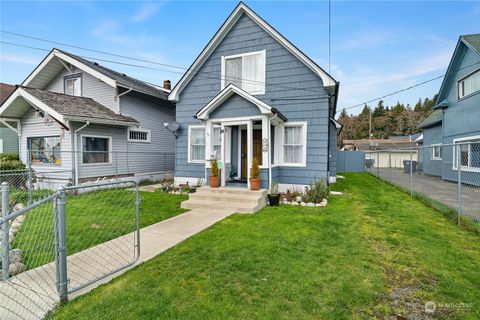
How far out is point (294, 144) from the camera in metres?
9.41

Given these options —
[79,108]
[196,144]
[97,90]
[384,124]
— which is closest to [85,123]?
[79,108]

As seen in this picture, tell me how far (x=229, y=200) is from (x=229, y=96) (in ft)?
12.0

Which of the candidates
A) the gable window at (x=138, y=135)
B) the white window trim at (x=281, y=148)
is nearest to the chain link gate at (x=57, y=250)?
the white window trim at (x=281, y=148)

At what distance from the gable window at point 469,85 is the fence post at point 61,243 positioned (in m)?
16.0

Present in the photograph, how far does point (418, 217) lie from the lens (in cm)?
664

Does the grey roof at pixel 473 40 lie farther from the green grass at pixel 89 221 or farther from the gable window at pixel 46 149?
the gable window at pixel 46 149

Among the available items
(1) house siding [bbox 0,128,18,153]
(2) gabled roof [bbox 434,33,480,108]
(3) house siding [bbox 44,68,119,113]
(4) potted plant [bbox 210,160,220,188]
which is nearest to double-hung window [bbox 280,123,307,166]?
(4) potted plant [bbox 210,160,220,188]

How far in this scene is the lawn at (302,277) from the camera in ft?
8.86

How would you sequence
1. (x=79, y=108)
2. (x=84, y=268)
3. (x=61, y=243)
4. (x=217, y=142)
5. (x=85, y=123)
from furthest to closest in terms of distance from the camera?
(x=79, y=108)
(x=85, y=123)
(x=217, y=142)
(x=84, y=268)
(x=61, y=243)

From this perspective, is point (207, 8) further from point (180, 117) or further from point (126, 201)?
point (126, 201)

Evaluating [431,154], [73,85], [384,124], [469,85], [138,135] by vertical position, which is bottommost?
[431,154]

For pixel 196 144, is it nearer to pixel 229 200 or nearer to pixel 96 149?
pixel 229 200

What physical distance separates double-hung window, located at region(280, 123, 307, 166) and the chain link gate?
5774mm

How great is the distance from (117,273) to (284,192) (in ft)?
22.5
